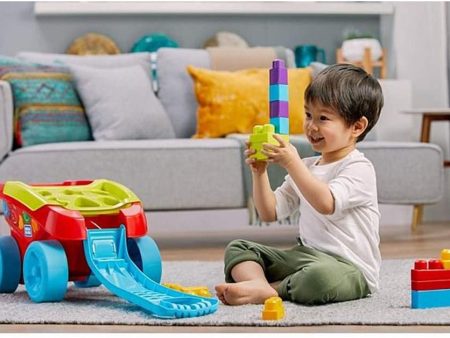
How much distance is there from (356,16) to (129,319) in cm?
358

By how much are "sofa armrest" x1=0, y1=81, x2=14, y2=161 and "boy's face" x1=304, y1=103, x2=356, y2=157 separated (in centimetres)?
146

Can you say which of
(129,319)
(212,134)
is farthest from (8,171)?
(129,319)

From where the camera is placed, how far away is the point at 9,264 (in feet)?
6.06

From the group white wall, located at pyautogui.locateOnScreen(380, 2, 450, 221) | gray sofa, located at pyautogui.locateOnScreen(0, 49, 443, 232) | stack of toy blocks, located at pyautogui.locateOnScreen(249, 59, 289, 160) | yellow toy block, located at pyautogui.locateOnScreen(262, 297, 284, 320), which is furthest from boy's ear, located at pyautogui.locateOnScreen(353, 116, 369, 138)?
white wall, located at pyautogui.locateOnScreen(380, 2, 450, 221)

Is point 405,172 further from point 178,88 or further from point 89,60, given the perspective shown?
point 89,60

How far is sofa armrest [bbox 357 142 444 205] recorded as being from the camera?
3.01 metres

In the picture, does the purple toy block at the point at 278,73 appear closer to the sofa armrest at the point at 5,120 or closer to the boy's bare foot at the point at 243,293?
the boy's bare foot at the point at 243,293

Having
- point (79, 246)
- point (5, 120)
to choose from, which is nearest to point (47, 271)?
point (79, 246)

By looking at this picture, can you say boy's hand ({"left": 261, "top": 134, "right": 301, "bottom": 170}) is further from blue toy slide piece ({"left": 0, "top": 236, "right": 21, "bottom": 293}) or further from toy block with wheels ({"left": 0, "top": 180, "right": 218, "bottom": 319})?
blue toy slide piece ({"left": 0, "top": 236, "right": 21, "bottom": 293})

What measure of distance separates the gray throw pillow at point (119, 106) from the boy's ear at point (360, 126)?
156 cm

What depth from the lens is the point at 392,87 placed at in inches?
152

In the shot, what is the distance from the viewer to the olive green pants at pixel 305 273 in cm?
162

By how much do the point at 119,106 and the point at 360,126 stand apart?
1628mm

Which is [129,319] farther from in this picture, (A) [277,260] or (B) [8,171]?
(B) [8,171]
